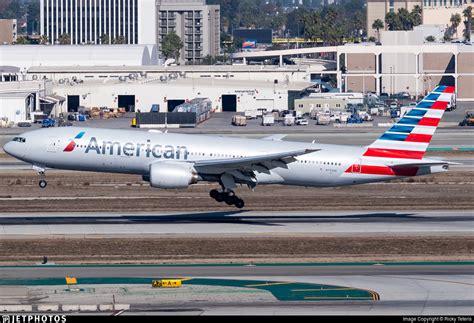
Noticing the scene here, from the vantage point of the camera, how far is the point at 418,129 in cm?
6475

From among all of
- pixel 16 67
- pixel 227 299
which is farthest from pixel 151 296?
pixel 16 67

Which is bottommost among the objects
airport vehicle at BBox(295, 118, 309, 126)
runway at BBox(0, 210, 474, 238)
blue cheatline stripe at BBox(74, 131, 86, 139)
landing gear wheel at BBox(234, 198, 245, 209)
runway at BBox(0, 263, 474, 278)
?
runway at BBox(0, 263, 474, 278)

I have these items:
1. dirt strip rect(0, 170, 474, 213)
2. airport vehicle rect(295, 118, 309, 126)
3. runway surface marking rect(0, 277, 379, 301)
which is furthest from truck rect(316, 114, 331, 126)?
runway surface marking rect(0, 277, 379, 301)

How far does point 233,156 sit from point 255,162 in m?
2.61

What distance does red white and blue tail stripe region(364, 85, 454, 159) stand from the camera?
64.8 meters

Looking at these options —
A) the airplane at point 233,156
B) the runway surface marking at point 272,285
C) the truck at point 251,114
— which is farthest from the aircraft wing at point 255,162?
the truck at point 251,114

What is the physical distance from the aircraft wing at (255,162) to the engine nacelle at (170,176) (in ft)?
3.16

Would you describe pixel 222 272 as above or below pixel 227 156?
below

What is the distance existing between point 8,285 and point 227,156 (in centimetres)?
2184

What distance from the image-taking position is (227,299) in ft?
139

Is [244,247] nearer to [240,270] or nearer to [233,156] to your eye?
[240,270]

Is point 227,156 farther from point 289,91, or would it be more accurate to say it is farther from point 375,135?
point 289,91

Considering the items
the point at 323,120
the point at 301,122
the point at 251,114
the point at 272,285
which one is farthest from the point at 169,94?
the point at 272,285

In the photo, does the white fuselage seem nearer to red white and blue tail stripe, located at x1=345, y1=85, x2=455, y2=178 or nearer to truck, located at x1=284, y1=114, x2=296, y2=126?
red white and blue tail stripe, located at x1=345, y1=85, x2=455, y2=178
